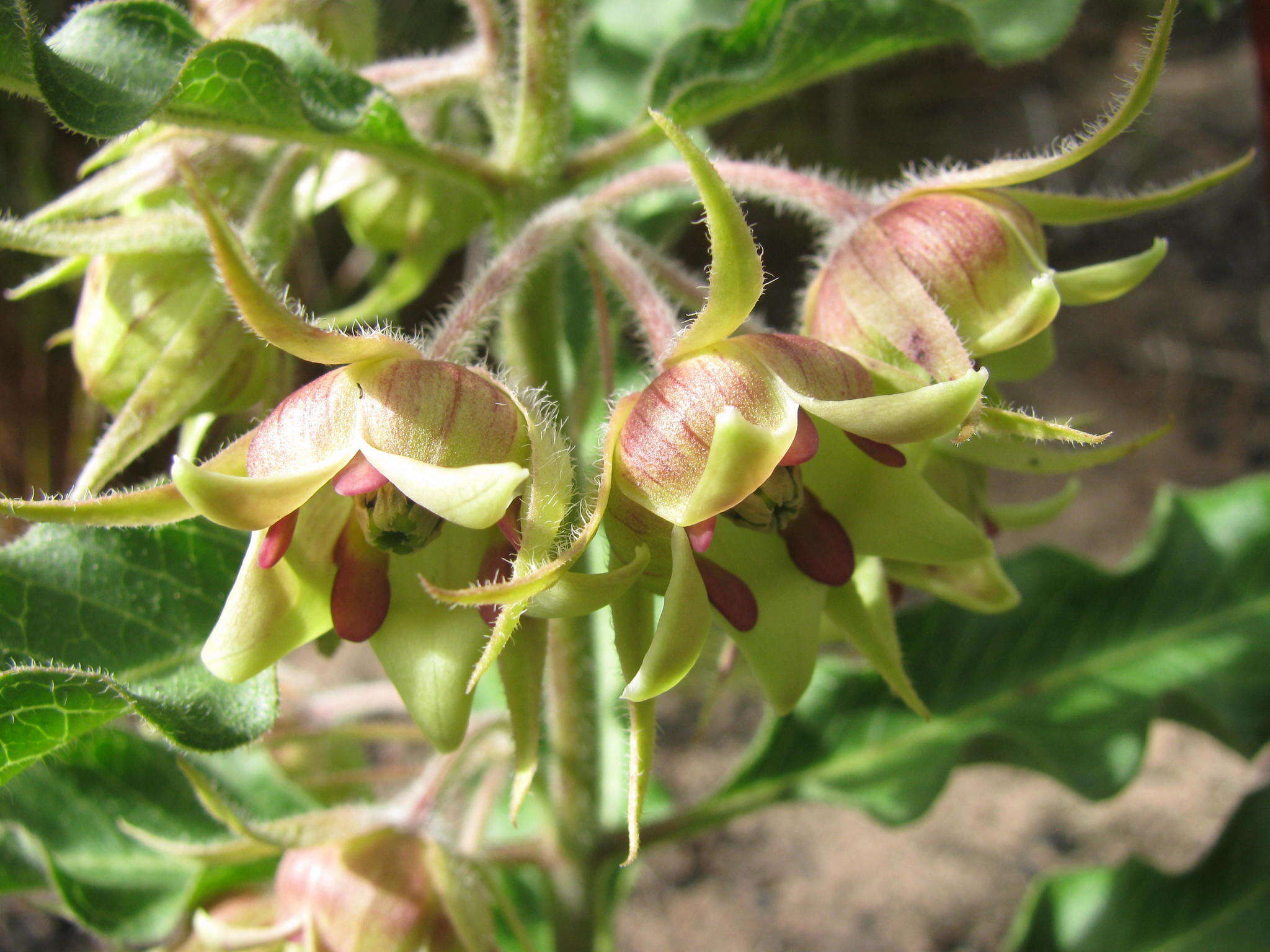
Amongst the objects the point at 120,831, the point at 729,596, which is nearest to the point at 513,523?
the point at 729,596

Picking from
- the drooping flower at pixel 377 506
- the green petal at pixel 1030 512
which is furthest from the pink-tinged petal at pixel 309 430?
the green petal at pixel 1030 512

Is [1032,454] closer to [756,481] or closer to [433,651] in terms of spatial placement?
[756,481]

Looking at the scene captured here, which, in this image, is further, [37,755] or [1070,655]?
[1070,655]

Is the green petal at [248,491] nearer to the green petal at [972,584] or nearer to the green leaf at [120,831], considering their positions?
the green petal at [972,584]

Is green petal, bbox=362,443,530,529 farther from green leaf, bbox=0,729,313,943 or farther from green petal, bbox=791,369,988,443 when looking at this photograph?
green leaf, bbox=0,729,313,943

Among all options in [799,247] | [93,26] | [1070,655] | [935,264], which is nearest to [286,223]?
[93,26]

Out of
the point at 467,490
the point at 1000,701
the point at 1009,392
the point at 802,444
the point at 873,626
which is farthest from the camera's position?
the point at 1009,392

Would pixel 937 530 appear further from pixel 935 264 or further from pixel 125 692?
pixel 125 692
